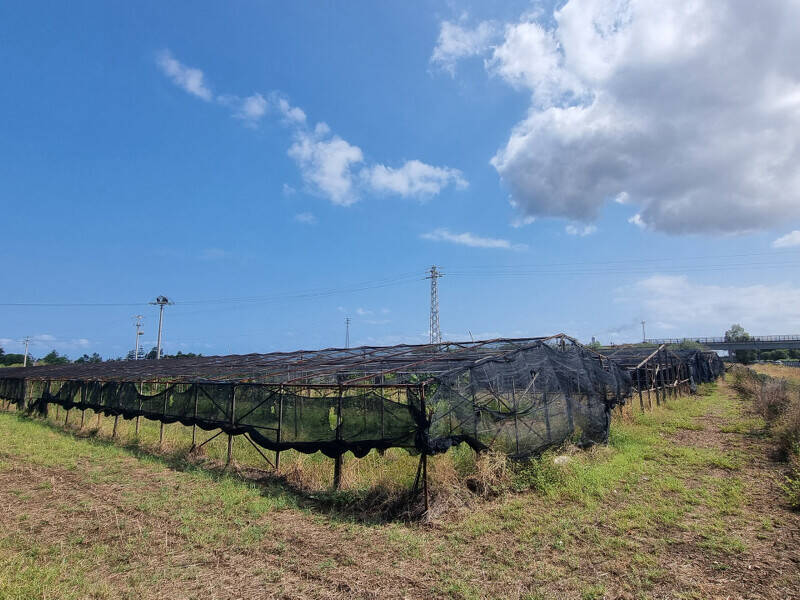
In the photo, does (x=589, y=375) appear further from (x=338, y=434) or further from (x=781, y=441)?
(x=338, y=434)

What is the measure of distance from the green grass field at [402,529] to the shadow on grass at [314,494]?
2.3 inches

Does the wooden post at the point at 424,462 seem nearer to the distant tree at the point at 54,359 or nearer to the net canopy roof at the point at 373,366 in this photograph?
the net canopy roof at the point at 373,366

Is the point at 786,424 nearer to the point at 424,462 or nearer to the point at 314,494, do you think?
the point at 424,462

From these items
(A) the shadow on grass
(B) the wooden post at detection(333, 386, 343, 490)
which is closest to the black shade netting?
(A) the shadow on grass

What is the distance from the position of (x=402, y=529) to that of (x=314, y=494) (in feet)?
8.34

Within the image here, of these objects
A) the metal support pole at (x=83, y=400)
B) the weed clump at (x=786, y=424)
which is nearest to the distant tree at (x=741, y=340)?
the weed clump at (x=786, y=424)

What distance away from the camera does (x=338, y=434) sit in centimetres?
882

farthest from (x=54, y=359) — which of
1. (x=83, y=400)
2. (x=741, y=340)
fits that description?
(x=741, y=340)

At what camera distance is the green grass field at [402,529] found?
523 cm

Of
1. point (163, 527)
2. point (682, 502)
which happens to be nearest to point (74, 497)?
point (163, 527)

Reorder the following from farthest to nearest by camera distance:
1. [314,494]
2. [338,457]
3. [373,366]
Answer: [373,366] → [338,457] → [314,494]

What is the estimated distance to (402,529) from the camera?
6969 mm

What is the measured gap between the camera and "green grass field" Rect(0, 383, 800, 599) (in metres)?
5.23

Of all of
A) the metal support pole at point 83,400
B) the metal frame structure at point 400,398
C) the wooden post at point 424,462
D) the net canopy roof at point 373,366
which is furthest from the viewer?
the metal support pole at point 83,400
